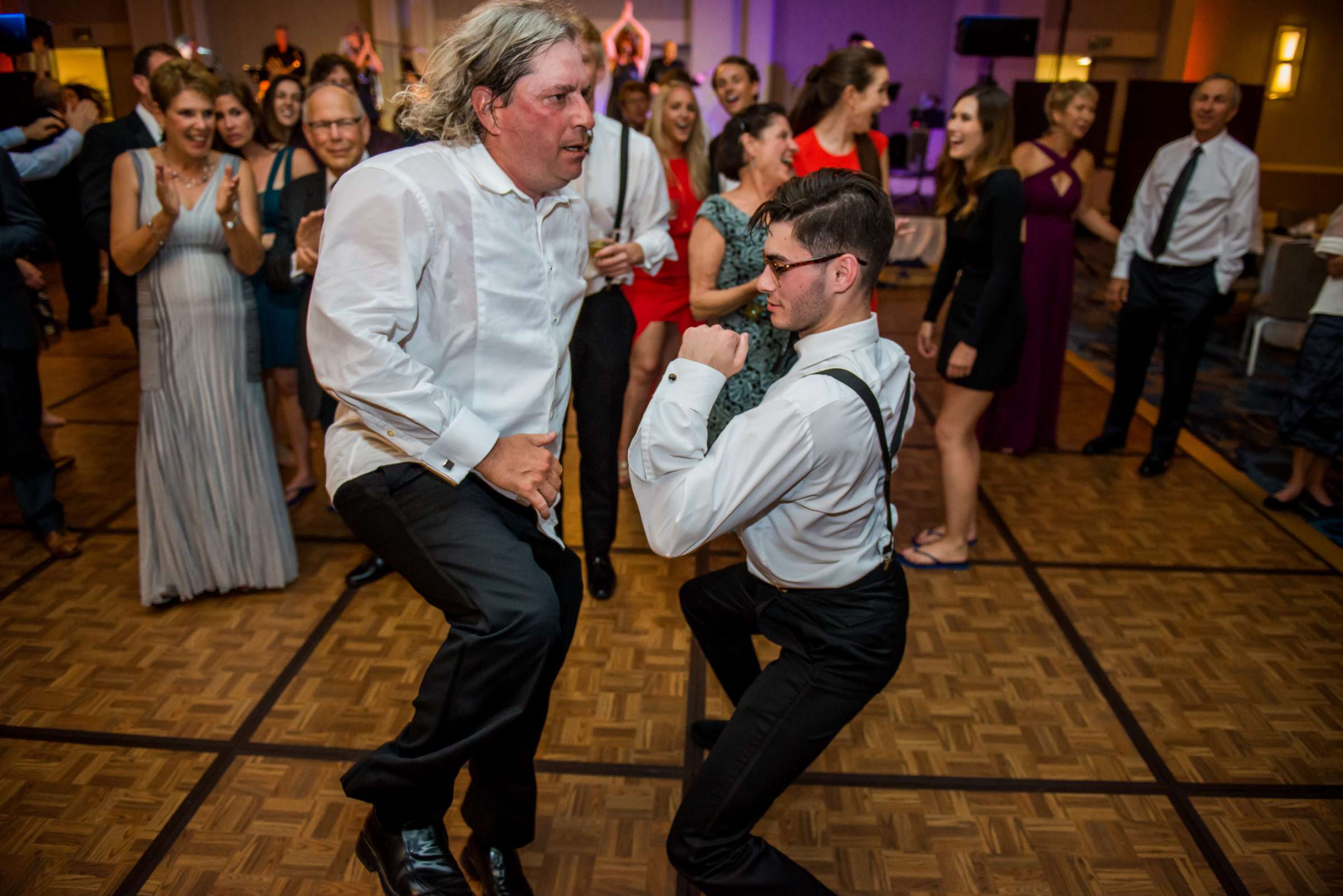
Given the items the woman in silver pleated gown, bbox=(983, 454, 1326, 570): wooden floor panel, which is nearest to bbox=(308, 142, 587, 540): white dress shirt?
the woman in silver pleated gown

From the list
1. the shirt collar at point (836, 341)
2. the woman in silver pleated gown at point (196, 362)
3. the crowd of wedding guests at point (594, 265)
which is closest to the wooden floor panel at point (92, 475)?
the crowd of wedding guests at point (594, 265)

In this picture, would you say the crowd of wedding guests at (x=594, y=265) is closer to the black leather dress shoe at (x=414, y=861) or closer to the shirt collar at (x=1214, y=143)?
the shirt collar at (x=1214, y=143)

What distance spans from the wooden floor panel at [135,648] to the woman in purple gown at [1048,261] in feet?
9.84

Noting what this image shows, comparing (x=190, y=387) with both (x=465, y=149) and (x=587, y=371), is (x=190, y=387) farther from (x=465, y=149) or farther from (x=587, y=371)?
(x=465, y=149)

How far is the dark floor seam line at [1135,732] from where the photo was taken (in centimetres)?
204

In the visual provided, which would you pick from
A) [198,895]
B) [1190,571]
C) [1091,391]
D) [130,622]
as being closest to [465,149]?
[198,895]

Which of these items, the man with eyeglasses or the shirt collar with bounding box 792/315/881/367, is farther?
the man with eyeglasses

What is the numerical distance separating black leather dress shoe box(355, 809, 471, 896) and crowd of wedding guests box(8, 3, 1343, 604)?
140 cm

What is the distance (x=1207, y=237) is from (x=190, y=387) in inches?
161

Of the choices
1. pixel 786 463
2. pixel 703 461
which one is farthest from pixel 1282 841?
pixel 703 461

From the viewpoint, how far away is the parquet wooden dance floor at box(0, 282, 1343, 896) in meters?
2.03

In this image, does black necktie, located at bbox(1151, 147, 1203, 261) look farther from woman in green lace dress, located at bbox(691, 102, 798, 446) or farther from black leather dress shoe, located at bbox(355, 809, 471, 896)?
black leather dress shoe, located at bbox(355, 809, 471, 896)

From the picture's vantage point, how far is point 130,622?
294cm

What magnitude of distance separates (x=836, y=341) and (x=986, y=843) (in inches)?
48.1
